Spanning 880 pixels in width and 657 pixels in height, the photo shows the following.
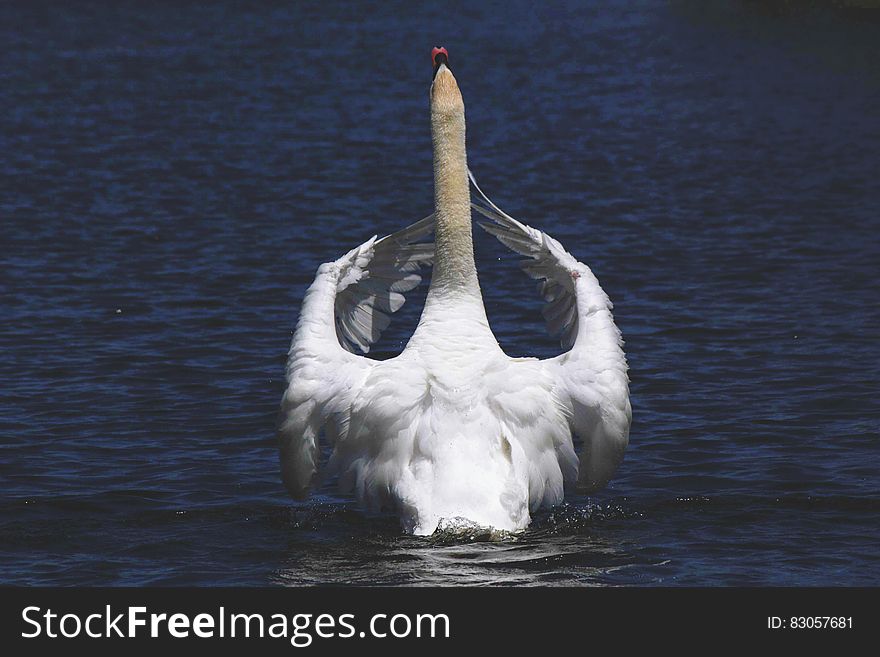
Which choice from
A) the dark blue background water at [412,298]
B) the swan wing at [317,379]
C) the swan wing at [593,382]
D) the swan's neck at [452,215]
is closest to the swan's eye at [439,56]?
the swan's neck at [452,215]

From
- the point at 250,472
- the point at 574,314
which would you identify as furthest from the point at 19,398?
the point at 574,314

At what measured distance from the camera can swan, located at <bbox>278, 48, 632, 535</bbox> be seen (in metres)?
9.41

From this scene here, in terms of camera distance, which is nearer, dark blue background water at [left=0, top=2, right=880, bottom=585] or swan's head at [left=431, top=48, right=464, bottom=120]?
dark blue background water at [left=0, top=2, right=880, bottom=585]

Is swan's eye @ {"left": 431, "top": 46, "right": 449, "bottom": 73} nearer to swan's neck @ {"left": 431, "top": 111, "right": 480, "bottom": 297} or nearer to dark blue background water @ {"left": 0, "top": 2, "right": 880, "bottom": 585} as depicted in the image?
swan's neck @ {"left": 431, "top": 111, "right": 480, "bottom": 297}

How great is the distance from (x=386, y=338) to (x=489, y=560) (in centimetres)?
658

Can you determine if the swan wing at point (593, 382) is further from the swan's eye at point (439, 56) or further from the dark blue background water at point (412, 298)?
the swan's eye at point (439, 56)

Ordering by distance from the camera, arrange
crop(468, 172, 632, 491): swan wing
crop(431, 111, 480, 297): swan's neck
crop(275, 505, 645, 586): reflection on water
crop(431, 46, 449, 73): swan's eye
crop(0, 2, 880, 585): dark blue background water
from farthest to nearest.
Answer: crop(431, 46, 449, 73): swan's eye, crop(431, 111, 480, 297): swan's neck, crop(0, 2, 880, 585): dark blue background water, crop(468, 172, 632, 491): swan wing, crop(275, 505, 645, 586): reflection on water

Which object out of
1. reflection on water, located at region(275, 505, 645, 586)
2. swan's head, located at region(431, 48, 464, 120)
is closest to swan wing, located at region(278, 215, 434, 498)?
reflection on water, located at region(275, 505, 645, 586)

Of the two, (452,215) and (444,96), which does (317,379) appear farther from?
(444,96)

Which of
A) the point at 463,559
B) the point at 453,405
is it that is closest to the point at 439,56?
the point at 453,405

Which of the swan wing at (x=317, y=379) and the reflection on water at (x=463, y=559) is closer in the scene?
the reflection on water at (x=463, y=559)

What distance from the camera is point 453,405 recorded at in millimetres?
9461

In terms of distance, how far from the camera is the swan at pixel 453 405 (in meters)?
9.41

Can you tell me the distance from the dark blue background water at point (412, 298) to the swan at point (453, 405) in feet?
1.17
